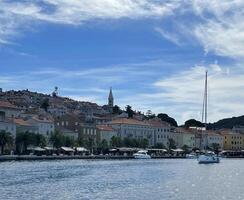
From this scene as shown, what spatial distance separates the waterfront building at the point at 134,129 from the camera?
526 feet

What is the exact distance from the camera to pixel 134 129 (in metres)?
164

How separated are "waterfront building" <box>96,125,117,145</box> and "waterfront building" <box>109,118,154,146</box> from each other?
3533mm

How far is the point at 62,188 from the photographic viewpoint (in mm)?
45625

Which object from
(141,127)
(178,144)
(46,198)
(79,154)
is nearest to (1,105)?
(79,154)

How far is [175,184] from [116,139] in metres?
90.6

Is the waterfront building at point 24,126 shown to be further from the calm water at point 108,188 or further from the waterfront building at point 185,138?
the calm water at point 108,188

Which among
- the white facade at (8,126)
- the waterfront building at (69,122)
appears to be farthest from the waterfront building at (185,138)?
the white facade at (8,126)

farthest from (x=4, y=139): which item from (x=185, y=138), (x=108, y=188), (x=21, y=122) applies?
(x=185, y=138)

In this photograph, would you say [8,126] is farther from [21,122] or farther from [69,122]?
[69,122]

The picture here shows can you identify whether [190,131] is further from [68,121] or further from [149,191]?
[149,191]

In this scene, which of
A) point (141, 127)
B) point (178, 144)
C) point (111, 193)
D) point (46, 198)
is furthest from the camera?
point (178, 144)

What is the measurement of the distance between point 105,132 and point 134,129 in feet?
45.6

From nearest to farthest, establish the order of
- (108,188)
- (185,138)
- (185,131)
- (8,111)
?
(108,188) → (8,111) → (185,138) → (185,131)

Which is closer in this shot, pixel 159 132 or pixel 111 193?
pixel 111 193
